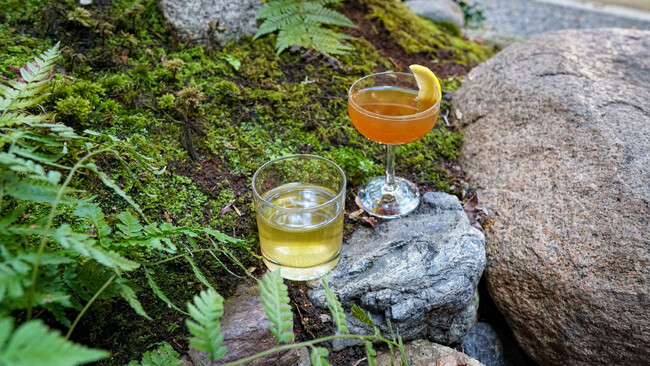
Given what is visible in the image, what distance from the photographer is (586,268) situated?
9.13 ft

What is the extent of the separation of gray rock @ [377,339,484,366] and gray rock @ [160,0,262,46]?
2.95 metres

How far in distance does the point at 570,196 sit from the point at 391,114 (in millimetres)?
1310

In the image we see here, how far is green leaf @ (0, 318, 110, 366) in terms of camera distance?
1.19m

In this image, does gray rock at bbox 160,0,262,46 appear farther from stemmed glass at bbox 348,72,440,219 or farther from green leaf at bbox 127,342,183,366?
green leaf at bbox 127,342,183,366

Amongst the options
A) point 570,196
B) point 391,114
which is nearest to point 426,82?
point 391,114

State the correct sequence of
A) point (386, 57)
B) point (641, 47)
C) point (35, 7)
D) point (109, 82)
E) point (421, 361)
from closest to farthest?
point (421, 361) < point (109, 82) < point (35, 7) < point (641, 47) < point (386, 57)

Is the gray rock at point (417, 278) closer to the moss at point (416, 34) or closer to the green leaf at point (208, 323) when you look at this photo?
the green leaf at point (208, 323)

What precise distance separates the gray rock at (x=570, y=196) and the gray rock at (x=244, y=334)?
1574 mm

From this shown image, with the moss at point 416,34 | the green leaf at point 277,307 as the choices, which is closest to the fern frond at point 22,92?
the green leaf at point 277,307

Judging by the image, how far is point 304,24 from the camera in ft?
14.4

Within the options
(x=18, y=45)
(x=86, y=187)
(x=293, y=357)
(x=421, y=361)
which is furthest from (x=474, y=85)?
(x=18, y=45)

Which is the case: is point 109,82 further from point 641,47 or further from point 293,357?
point 641,47

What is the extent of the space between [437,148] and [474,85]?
2.70 feet

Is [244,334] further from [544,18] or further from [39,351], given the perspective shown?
[544,18]
